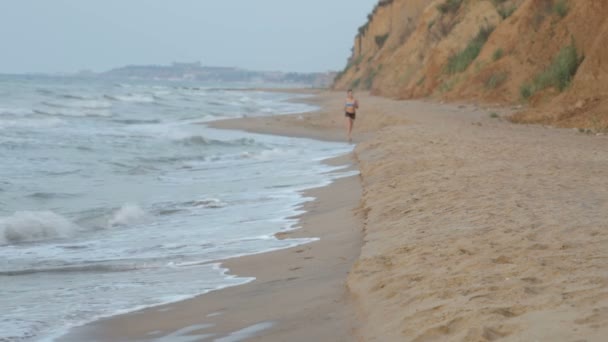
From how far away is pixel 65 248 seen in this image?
8586 millimetres

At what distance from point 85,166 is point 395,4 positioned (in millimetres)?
57453

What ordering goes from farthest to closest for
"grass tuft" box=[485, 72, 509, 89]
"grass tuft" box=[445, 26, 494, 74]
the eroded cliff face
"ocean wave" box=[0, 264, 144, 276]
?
"grass tuft" box=[445, 26, 494, 74]
"grass tuft" box=[485, 72, 509, 89]
the eroded cliff face
"ocean wave" box=[0, 264, 144, 276]

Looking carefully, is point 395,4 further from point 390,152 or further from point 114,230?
point 114,230

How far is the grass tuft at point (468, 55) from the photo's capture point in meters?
32.6

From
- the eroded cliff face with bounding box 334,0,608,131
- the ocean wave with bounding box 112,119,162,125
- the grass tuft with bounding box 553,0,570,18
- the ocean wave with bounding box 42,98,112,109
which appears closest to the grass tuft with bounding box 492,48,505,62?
the eroded cliff face with bounding box 334,0,608,131

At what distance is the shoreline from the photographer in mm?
4840

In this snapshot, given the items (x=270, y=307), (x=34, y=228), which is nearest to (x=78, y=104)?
(x=34, y=228)

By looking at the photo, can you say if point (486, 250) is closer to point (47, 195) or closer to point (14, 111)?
point (47, 195)

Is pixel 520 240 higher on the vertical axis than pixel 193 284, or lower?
higher

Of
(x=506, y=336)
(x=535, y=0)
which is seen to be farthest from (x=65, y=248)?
(x=535, y=0)

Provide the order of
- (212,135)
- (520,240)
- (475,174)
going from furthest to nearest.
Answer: (212,135), (475,174), (520,240)

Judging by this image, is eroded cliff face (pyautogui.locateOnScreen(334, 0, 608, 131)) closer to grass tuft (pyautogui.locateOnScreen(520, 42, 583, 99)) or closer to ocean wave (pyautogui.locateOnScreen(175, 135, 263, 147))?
grass tuft (pyautogui.locateOnScreen(520, 42, 583, 99))

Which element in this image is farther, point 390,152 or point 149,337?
point 390,152

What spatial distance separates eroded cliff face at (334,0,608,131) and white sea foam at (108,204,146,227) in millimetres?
9139
